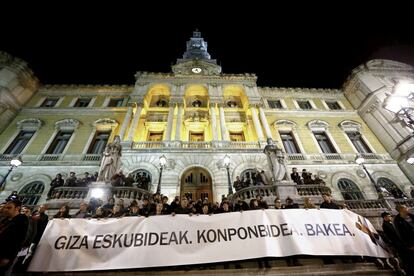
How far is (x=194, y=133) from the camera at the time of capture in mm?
20109

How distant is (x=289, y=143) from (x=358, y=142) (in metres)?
6.78

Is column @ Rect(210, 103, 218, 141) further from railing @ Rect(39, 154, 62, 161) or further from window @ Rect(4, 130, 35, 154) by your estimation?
window @ Rect(4, 130, 35, 154)

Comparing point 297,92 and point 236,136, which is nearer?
point 236,136

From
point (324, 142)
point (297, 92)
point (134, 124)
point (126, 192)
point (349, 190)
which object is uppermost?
point (297, 92)

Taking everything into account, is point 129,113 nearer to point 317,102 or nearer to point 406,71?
point 317,102

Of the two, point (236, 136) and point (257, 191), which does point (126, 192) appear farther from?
point (236, 136)

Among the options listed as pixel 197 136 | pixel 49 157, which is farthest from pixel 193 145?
pixel 49 157

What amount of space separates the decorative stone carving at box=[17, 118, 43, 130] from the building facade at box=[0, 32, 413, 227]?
0.10 metres

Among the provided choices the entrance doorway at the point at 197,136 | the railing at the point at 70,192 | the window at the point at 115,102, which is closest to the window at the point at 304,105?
the entrance doorway at the point at 197,136

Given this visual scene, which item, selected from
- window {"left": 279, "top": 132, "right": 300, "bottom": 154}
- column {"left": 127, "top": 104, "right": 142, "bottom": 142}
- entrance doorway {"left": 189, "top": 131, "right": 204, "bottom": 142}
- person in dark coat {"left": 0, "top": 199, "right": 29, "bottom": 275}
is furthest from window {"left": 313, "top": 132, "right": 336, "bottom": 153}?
person in dark coat {"left": 0, "top": 199, "right": 29, "bottom": 275}

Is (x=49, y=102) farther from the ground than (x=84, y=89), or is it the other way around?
(x=84, y=89)

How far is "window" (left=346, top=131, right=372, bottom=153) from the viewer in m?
18.8

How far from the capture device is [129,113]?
1870 centimetres

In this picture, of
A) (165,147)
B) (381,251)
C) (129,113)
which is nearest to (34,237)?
(381,251)
